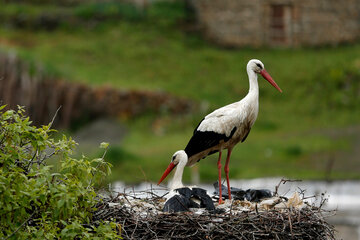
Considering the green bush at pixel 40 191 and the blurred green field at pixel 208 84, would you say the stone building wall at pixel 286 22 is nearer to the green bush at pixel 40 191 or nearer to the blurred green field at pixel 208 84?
the blurred green field at pixel 208 84

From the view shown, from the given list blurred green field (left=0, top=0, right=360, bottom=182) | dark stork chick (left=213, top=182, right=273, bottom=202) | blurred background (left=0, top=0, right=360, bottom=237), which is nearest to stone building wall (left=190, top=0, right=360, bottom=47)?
blurred background (left=0, top=0, right=360, bottom=237)

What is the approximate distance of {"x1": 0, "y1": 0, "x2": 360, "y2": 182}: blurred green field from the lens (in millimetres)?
21828

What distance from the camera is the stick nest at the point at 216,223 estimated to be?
28.7 feet

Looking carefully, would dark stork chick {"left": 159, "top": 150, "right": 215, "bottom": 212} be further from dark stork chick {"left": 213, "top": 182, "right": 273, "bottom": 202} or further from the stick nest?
dark stork chick {"left": 213, "top": 182, "right": 273, "bottom": 202}

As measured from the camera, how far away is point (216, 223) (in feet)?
28.9

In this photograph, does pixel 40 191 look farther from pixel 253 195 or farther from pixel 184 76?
pixel 184 76

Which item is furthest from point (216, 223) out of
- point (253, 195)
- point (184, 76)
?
point (184, 76)

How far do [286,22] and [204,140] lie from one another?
66.9 ft

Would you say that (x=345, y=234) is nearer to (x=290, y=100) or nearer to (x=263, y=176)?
(x=263, y=176)

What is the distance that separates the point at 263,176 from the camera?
21062 millimetres

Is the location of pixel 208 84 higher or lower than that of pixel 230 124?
lower

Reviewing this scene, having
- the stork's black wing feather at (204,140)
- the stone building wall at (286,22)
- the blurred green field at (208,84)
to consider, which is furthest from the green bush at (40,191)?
the stone building wall at (286,22)

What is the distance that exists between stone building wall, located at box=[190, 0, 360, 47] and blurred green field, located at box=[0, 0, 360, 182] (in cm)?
48

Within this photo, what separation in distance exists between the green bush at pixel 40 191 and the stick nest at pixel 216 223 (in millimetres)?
612
